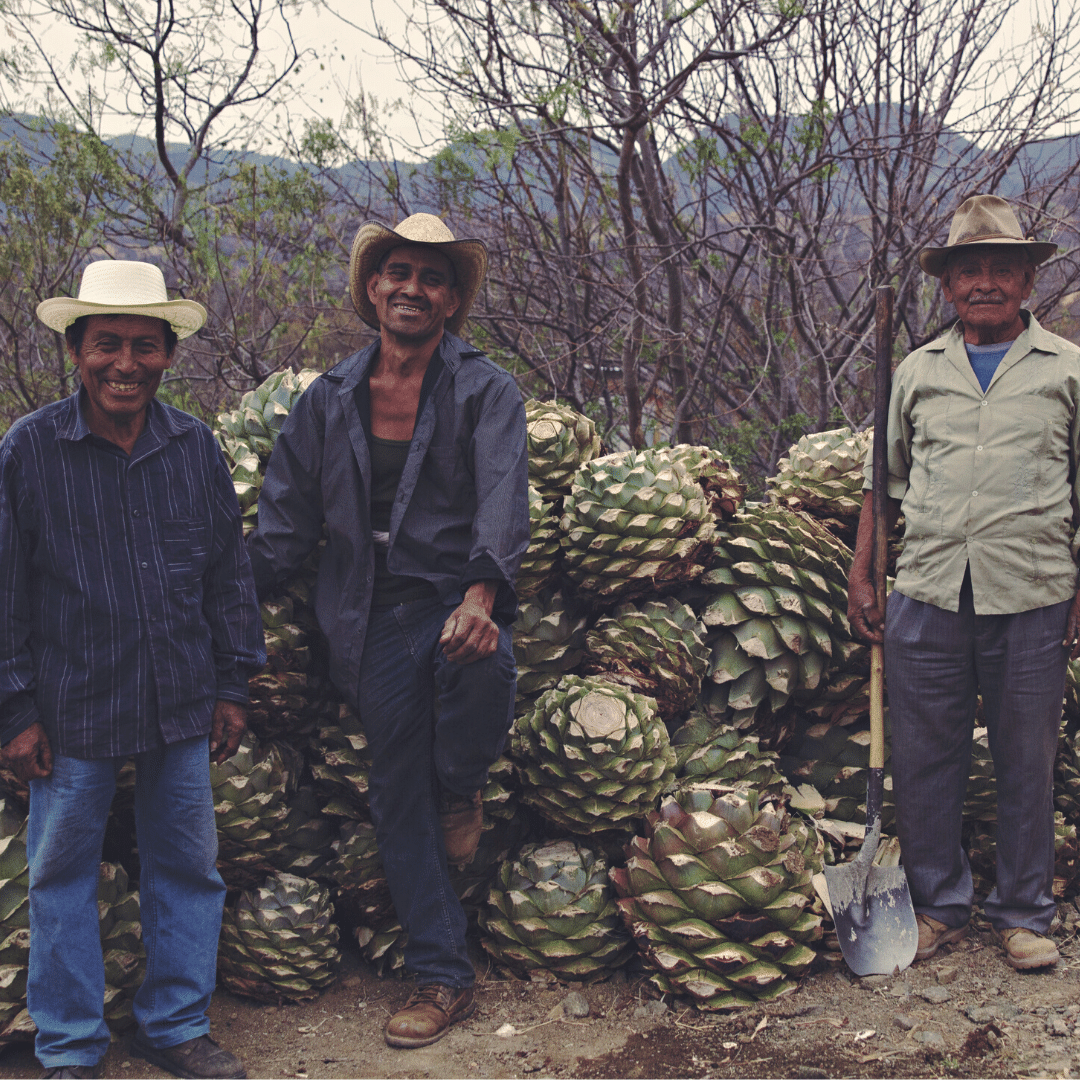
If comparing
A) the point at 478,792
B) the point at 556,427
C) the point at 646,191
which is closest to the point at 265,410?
the point at 556,427

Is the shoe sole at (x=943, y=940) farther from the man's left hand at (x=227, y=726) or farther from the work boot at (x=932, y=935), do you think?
the man's left hand at (x=227, y=726)

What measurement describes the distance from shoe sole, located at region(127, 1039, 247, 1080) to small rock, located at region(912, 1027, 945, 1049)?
5.74 feet

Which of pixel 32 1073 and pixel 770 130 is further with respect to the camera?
pixel 770 130

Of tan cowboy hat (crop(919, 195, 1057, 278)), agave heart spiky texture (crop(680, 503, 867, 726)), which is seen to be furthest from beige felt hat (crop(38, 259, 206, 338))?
tan cowboy hat (crop(919, 195, 1057, 278))

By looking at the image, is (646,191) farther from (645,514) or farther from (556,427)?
(645,514)

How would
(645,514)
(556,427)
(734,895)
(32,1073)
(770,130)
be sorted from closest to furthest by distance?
(32,1073) → (734,895) → (645,514) → (556,427) → (770,130)

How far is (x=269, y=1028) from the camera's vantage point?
284 cm

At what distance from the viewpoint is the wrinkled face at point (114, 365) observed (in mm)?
2480

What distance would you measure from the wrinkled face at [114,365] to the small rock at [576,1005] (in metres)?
2.05

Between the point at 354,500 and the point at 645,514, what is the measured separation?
39.7 inches

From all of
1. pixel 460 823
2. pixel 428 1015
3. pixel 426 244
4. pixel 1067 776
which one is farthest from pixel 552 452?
pixel 1067 776

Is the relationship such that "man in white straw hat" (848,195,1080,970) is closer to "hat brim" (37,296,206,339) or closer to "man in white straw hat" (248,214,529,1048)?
"man in white straw hat" (248,214,529,1048)

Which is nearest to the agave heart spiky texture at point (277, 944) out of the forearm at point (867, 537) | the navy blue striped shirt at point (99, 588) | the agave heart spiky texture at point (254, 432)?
the navy blue striped shirt at point (99, 588)

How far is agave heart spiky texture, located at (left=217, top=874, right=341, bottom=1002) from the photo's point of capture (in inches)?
114
